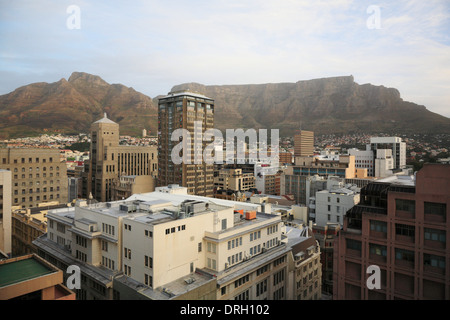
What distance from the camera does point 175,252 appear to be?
2481 cm

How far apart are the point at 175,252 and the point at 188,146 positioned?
7170 cm

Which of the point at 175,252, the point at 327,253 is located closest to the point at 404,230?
the point at 175,252

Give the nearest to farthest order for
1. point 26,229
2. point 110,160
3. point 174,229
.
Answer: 1. point 174,229
2. point 26,229
3. point 110,160

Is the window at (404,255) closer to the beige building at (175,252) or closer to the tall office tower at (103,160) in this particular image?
the beige building at (175,252)

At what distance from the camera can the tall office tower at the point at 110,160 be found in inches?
4060

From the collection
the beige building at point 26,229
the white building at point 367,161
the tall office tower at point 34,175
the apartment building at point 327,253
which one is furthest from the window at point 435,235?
the white building at point 367,161

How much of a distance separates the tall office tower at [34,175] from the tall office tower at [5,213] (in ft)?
59.4

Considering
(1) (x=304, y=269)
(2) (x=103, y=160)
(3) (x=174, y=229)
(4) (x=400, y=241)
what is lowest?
(1) (x=304, y=269)

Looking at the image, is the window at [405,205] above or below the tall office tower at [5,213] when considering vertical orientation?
above

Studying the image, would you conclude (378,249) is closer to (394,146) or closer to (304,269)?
(304,269)

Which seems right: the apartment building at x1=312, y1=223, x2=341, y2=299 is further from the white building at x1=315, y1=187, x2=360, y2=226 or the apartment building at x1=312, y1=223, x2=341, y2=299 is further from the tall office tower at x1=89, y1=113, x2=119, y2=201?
the tall office tower at x1=89, y1=113, x2=119, y2=201
